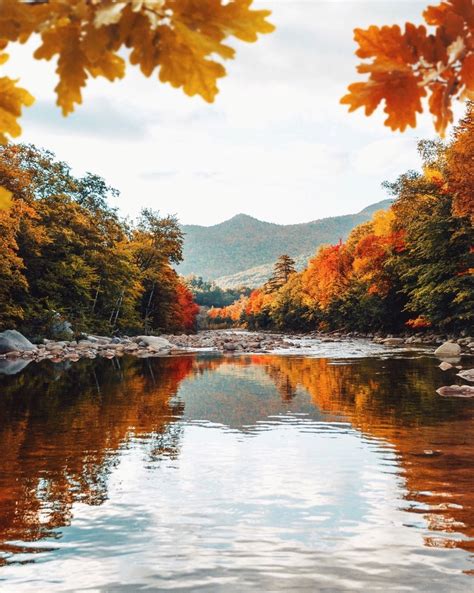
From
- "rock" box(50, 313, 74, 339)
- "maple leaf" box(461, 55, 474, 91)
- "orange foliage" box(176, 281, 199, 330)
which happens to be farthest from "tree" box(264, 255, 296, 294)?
"maple leaf" box(461, 55, 474, 91)

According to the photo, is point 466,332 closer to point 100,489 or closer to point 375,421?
point 375,421

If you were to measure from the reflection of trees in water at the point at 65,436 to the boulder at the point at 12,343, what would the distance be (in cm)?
956

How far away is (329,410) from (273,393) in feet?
8.79

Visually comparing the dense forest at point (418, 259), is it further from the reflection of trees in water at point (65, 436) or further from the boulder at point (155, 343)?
the reflection of trees in water at point (65, 436)

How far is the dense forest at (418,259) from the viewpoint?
93.5 ft

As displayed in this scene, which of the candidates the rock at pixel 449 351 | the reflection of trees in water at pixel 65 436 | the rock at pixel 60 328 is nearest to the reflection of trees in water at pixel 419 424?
the reflection of trees in water at pixel 65 436

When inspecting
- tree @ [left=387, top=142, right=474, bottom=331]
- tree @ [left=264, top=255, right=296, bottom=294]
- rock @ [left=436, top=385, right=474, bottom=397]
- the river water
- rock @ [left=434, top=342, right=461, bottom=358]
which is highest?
tree @ [left=264, top=255, right=296, bottom=294]

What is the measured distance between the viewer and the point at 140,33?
3.53 feet

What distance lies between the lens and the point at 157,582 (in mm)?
3902

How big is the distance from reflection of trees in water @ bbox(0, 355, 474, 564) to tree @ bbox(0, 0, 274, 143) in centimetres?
435

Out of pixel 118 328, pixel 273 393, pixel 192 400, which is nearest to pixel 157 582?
pixel 192 400

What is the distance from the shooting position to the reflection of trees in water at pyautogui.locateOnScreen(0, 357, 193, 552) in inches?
211

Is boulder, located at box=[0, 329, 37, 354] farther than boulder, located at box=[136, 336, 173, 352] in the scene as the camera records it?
No

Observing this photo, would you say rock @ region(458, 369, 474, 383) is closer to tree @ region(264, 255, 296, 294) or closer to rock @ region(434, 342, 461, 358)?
rock @ region(434, 342, 461, 358)
